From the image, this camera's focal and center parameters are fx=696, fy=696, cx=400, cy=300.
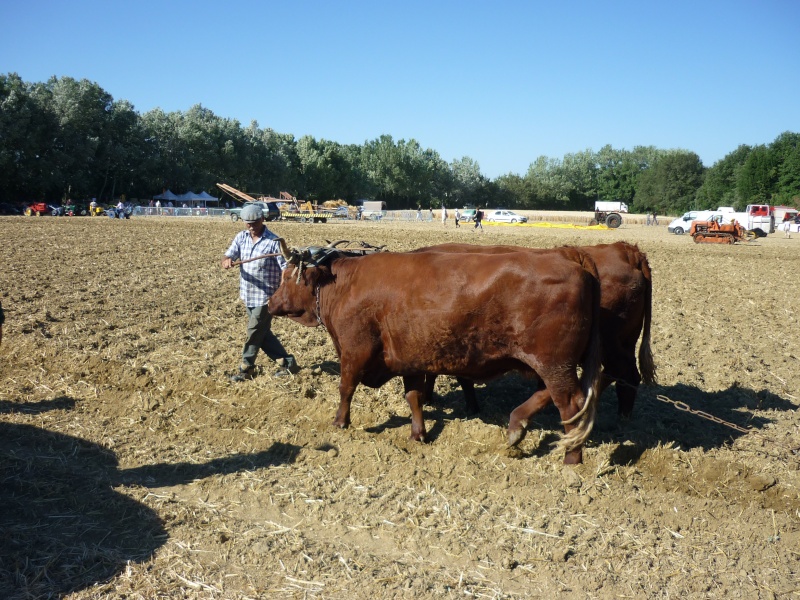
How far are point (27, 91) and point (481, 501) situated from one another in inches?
2709

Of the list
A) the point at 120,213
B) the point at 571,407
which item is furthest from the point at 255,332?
the point at 120,213

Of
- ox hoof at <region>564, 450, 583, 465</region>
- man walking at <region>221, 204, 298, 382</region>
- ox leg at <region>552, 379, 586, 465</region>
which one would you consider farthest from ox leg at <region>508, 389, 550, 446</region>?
man walking at <region>221, 204, 298, 382</region>

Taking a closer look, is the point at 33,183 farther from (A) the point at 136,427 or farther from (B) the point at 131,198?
(A) the point at 136,427

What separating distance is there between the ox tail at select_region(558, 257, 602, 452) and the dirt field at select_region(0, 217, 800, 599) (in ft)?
1.00

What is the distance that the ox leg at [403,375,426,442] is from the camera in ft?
22.9

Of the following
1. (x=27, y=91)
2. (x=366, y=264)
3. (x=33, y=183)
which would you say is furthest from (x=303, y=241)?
(x=27, y=91)

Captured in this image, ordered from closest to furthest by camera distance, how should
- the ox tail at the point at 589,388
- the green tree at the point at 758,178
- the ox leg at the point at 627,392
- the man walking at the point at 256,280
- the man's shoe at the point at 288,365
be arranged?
the ox tail at the point at 589,388 → the ox leg at the point at 627,392 → the man walking at the point at 256,280 → the man's shoe at the point at 288,365 → the green tree at the point at 758,178

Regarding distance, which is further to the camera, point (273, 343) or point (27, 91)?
point (27, 91)

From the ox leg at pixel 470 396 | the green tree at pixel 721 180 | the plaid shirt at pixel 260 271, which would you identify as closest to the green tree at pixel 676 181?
the green tree at pixel 721 180

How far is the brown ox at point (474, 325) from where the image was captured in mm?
6141

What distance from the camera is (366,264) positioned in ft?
24.1

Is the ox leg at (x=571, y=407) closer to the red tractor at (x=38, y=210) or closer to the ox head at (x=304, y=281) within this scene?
the ox head at (x=304, y=281)

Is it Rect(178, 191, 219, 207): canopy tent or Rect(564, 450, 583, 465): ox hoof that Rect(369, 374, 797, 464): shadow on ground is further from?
Rect(178, 191, 219, 207): canopy tent

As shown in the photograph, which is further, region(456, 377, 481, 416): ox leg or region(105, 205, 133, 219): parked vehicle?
region(105, 205, 133, 219): parked vehicle
